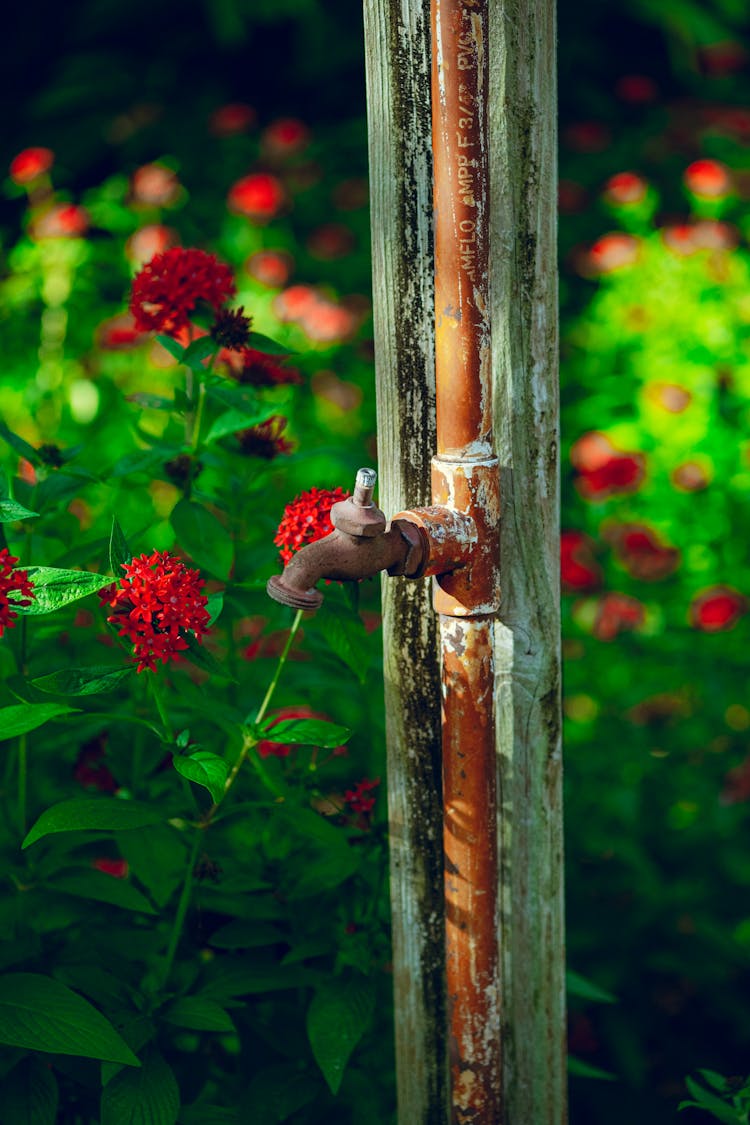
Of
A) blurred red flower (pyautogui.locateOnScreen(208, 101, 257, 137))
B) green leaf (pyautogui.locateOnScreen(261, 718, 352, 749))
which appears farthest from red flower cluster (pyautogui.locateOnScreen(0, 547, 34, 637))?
blurred red flower (pyautogui.locateOnScreen(208, 101, 257, 137))

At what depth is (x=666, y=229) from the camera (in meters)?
3.88

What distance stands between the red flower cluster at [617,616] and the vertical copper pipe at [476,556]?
4.72 ft

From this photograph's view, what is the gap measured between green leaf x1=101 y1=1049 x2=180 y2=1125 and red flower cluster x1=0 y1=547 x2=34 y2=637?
491 millimetres

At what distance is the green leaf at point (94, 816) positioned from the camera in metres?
1.09

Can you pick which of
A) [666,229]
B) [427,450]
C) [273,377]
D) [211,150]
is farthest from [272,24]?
[427,450]

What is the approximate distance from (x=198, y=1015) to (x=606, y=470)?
188cm

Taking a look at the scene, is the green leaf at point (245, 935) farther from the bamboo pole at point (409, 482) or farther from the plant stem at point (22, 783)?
the plant stem at point (22, 783)

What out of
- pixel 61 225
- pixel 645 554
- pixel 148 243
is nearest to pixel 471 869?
pixel 645 554

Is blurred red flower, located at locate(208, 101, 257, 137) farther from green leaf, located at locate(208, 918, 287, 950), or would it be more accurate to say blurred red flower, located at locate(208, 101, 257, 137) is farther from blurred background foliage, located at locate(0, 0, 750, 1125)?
green leaf, located at locate(208, 918, 287, 950)

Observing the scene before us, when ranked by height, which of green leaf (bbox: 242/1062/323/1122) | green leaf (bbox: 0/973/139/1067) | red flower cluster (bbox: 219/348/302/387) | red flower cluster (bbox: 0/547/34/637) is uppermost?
red flower cluster (bbox: 219/348/302/387)

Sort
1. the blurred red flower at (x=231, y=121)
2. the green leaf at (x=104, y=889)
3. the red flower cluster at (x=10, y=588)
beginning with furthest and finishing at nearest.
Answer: the blurred red flower at (x=231, y=121), the green leaf at (x=104, y=889), the red flower cluster at (x=10, y=588)

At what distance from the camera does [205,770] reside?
3.60 ft

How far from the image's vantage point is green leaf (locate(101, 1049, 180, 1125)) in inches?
44.8

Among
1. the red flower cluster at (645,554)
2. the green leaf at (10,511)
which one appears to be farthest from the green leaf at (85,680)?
the red flower cluster at (645,554)
